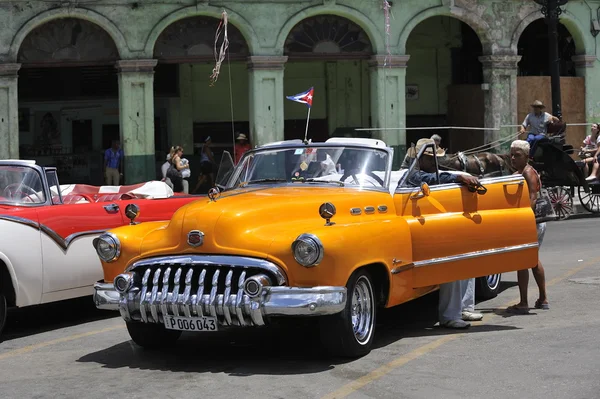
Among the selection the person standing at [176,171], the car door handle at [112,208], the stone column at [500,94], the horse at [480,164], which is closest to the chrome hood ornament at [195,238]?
the car door handle at [112,208]

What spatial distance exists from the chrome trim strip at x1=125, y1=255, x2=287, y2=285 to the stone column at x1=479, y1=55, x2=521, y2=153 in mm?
22094

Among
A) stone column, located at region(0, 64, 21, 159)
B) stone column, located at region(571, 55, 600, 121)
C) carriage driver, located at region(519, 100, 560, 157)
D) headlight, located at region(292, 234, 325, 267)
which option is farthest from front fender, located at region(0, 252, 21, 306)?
stone column, located at region(571, 55, 600, 121)

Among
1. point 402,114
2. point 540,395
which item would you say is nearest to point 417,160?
point 540,395

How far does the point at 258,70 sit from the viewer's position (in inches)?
1097

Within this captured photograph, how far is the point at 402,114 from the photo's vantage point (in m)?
29.4

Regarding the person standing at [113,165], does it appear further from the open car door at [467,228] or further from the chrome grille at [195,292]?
the chrome grille at [195,292]

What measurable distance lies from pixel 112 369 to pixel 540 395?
313cm

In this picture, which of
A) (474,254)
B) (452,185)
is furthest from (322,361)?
(452,185)

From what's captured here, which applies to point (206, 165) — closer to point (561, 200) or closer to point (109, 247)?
point (561, 200)

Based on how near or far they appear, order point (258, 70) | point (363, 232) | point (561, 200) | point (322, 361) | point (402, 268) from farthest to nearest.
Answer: point (258, 70) < point (561, 200) < point (402, 268) < point (363, 232) < point (322, 361)

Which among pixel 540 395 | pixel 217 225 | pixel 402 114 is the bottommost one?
pixel 540 395

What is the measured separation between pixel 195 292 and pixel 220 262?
296 millimetres

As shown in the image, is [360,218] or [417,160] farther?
[417,160]

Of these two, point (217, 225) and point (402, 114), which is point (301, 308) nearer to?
point (217, 225)
